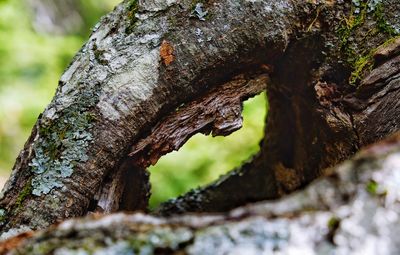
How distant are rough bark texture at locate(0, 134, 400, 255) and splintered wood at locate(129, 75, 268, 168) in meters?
0.58

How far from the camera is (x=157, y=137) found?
45.7 inches

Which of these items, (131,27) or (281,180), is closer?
(131,27)

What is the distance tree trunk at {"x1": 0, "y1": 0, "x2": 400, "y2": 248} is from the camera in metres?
1.11

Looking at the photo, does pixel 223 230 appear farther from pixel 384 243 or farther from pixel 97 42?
pixel 97 42

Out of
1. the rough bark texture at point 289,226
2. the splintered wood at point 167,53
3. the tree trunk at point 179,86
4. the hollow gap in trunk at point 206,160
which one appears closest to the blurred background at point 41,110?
the hollow gap in trunk at point 206,160

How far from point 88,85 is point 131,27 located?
0.51ft

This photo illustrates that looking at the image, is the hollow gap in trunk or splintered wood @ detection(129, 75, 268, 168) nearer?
splintered wood @ detection(129, 75, 268, 168)

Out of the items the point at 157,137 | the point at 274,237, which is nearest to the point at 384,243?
the point at 274,237

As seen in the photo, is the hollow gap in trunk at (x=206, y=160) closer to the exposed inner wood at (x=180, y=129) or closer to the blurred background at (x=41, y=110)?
the blurred background at (x=41, y=110)

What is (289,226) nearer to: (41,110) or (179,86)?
(179,86)

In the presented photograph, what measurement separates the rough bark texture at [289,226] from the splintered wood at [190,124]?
58 centimetres

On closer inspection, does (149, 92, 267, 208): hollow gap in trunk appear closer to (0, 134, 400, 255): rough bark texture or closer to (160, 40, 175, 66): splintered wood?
(160, 40, 175, 66): splintered wood

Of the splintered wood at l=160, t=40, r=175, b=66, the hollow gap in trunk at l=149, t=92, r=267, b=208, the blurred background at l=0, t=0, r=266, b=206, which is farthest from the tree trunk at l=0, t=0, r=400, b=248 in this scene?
the hollow gap in trunk at l=149, t=92, r=267, b=208

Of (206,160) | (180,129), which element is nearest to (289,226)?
(180,129)
